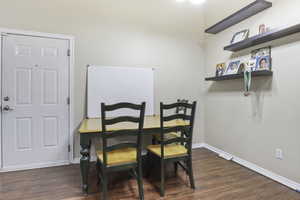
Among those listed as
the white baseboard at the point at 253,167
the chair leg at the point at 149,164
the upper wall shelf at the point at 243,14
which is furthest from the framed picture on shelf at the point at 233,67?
the chair leg at the point at 149,164

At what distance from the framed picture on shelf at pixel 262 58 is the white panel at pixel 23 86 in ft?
11.3

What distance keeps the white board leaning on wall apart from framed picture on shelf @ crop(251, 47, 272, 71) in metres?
1.72

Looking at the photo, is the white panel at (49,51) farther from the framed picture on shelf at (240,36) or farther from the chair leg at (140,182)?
the framed picture on shelf at (240,36)

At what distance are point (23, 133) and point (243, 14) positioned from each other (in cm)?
389

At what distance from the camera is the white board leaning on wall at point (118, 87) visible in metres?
3.06

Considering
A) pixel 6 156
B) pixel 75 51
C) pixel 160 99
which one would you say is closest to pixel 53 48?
pixel 75 51

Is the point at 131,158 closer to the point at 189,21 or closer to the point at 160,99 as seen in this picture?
the point at 160,99

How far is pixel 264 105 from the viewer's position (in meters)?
2.60

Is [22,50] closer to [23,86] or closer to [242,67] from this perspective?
[23,86]

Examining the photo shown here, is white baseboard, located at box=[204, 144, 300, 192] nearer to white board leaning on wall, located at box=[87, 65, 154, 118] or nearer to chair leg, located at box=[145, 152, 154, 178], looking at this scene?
chair leg, located at box=[145, 152, 154, 178]

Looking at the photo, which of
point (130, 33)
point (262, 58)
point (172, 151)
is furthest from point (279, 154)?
point (130, 33)

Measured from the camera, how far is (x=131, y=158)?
2.01 meters

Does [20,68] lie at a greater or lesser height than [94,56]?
lesser

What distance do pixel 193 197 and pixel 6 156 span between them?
8.99ft
